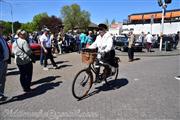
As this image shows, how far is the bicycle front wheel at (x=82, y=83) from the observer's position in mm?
6746

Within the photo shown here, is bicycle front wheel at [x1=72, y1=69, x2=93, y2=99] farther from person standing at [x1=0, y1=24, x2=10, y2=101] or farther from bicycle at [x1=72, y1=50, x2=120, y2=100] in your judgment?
person standing at [x1=0, y1=24, x2=10, y2=101]

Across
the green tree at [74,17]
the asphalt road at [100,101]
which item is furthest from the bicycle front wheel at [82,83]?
the green tree at [74,17]

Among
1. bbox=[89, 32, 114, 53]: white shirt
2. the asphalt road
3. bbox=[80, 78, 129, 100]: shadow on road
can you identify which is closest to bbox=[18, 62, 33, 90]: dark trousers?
the asphalt road

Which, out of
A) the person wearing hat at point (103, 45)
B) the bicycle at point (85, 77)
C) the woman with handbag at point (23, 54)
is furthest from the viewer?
the woman with handbag at point (23, 54)

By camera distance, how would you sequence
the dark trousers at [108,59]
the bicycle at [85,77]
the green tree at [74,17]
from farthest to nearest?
the green tree at [74,17]
the dark trousers at [108,59]
the bicycle at [85,77]

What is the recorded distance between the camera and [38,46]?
1638 centimetres

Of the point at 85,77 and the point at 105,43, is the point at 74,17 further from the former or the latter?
the point at 85,77

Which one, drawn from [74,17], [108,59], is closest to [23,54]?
[108,59]

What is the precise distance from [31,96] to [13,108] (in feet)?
3.56

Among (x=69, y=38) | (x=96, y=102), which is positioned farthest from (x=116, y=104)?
(x=69, y=38)

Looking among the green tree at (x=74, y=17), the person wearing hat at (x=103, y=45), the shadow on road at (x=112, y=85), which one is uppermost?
the green tree at (x=74, y=17)

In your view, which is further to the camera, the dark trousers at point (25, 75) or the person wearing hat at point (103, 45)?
the dark trousers at point (25, 75)

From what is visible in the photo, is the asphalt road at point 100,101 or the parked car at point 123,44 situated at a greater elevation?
the parked car at point 123,44

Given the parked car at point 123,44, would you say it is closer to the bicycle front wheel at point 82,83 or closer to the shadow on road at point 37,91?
the shadow on road at point 37,91
